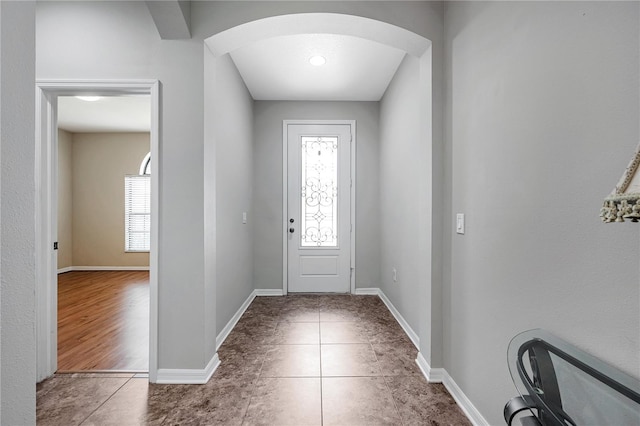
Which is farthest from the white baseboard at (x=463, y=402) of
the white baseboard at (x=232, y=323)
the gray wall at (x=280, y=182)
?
the gray wall at (x=280, y=182)

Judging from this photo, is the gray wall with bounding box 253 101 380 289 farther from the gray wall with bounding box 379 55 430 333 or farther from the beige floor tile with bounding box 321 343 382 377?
the beige floor tile with bounding box 321 343 382 377

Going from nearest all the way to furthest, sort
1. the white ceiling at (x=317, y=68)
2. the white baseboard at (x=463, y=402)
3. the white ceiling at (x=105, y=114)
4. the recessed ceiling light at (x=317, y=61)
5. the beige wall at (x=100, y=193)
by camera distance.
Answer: the white baseboard at (x=463, y=402) < the white ceiling at (x=317, y=68) < the recessed ceiling light at (x=317, y=61) < the white ceiling at (x=105, y=114) < the beige wall at (x=100, y=193)

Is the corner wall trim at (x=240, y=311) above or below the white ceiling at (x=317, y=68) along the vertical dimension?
below

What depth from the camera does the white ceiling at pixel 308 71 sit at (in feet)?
9.30

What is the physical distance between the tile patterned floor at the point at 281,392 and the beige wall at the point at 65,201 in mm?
5107

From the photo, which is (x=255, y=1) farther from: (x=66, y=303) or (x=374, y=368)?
(x=66, y=303)

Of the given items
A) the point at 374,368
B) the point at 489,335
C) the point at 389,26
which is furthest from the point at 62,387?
the point at 389,26

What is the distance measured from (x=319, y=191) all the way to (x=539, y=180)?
325cm

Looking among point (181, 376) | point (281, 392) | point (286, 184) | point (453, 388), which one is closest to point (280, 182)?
point (286, 184)

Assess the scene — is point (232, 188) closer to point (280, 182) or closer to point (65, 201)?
point (280, 182)

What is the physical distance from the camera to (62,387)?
203 centimetres

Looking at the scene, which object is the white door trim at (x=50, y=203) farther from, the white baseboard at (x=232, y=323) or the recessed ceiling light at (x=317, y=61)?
the recessed ceiling light at (x=317, y=61)

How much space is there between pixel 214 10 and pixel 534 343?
2546 mm

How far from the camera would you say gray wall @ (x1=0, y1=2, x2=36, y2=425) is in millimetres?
663
